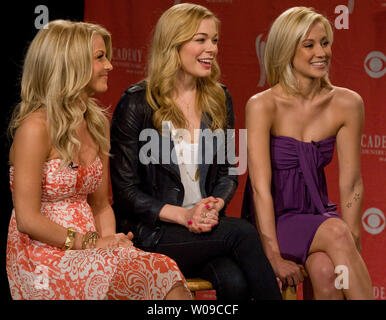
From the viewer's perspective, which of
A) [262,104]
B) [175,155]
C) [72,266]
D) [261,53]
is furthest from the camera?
[261,53]

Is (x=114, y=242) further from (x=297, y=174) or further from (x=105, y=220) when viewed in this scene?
(x=297, y=174)

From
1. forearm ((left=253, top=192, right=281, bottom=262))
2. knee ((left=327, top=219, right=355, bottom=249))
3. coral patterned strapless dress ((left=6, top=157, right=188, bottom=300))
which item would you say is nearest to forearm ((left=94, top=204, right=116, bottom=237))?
coral patterned strapless dress ((left=6, top=157, right=188, bottom=300))

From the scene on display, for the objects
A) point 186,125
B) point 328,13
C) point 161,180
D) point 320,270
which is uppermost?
point 328,13

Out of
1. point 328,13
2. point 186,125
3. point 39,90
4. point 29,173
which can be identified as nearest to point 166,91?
point 186,125

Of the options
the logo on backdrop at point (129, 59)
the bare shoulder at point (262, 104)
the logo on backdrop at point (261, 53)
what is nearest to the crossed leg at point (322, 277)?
the bare shoulder at point (262, 104)

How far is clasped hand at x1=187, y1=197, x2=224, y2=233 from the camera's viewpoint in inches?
111

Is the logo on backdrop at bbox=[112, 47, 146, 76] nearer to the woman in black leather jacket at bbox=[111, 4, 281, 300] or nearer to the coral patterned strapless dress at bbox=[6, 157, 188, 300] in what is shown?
the woman in black leather jacket at bbox=[111, 4, 281, 300]

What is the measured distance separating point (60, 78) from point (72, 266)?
722mm

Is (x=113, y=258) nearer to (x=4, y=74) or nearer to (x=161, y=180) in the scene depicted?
(x=161, y=180)

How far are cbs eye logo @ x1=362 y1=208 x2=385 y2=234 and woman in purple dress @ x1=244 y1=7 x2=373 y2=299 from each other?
4.04 feet

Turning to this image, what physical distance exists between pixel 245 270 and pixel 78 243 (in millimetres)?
684

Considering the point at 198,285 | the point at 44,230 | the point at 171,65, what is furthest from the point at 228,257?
the point at 171,65

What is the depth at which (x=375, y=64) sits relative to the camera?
435 cm

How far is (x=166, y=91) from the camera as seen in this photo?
308cm
